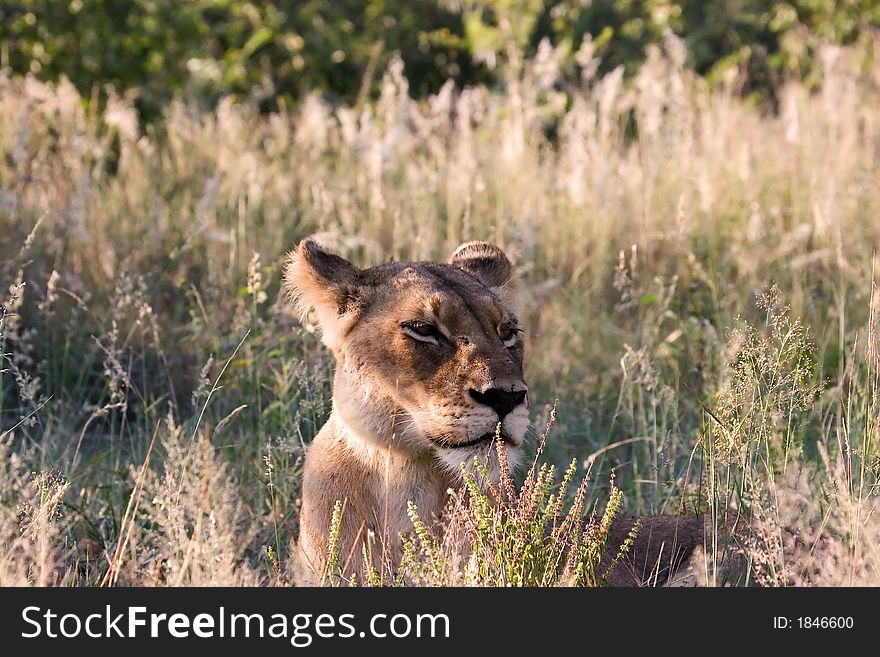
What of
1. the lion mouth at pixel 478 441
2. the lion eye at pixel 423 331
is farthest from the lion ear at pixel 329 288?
the lion mouth at pixel 478 441

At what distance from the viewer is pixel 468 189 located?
8.05 m

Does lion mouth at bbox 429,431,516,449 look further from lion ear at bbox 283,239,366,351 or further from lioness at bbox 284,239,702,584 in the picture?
lion ear at bbox 283,239,366,351

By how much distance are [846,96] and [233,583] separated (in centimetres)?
820

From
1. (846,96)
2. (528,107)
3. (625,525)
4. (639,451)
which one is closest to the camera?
(625,525)

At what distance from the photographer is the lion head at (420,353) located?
377 centimetres

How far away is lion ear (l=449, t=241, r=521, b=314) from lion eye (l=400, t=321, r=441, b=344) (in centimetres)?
66

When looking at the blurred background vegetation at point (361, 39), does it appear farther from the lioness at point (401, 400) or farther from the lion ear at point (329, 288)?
the lioness at point (401, 400)

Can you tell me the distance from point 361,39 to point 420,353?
7.94m

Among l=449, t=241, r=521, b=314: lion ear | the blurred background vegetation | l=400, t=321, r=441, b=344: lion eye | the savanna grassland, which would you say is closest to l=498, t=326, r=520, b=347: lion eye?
l=400, t=321, r=441, b=344: lion eye

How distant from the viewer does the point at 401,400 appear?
3.94 meters
